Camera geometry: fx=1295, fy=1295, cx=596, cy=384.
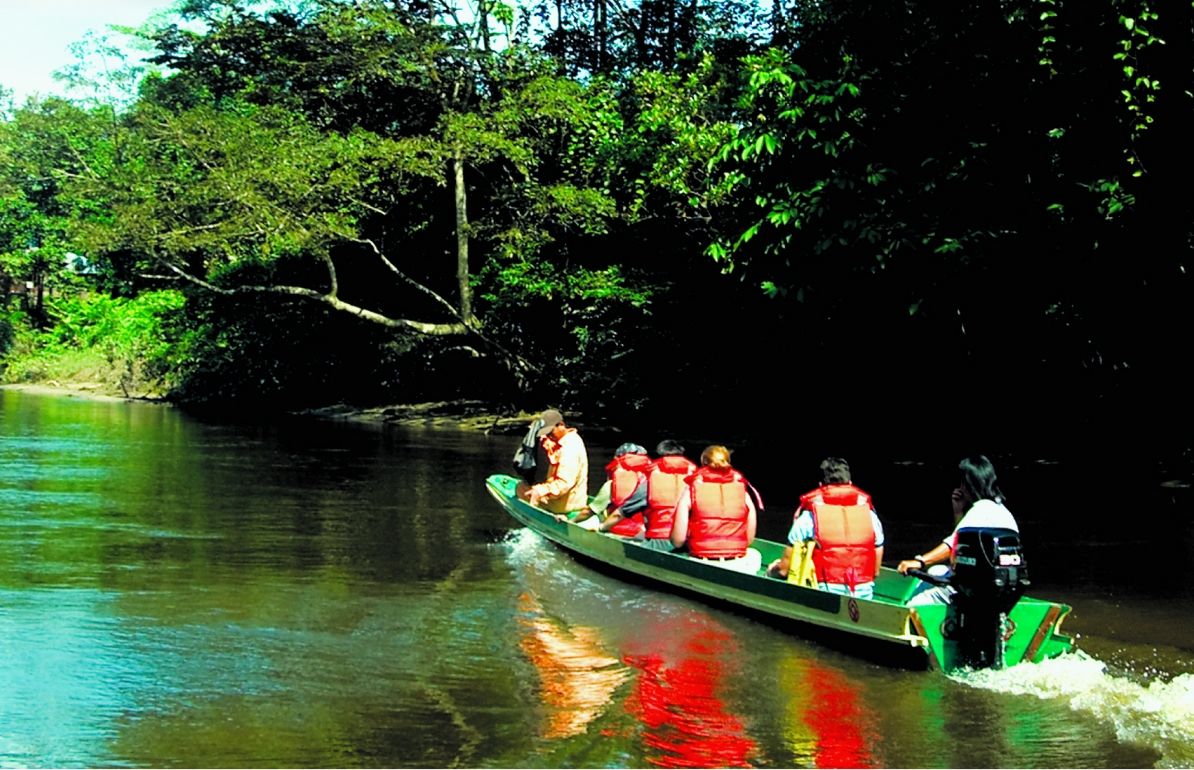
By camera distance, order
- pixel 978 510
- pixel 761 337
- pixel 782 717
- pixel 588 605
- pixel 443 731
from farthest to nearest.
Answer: pixel 761 337
pixel 588 605
pixel 978 510
pixel 782 717
pixel 443 731

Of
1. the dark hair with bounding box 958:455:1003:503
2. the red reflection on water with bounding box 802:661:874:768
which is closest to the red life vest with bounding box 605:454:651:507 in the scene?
the red reflection on water with bounding box 802:661:874:768

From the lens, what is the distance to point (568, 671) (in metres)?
8.52

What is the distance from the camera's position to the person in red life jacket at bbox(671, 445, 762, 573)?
34.0 ft

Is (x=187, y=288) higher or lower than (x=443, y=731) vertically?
higher

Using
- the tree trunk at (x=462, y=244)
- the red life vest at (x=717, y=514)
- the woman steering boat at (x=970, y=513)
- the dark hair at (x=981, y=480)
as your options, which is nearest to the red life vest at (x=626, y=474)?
the red life vest at (x=717, y=514)

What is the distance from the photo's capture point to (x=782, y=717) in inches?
297

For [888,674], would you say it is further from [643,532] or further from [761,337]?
[761,337]

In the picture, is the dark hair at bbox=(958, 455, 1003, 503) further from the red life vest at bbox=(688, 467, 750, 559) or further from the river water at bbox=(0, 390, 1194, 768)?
the red life vest at bbox=(688, 467, 750, 559)

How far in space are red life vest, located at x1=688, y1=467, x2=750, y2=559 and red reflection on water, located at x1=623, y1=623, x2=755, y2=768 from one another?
1005mm

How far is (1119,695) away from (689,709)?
8.44 feet

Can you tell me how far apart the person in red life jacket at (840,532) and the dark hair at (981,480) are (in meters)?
0.94

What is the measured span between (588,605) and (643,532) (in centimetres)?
Result: 111

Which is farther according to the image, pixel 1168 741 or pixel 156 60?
pixel 156 60

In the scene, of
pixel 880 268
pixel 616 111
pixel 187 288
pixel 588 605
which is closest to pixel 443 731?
pixel 588 605
